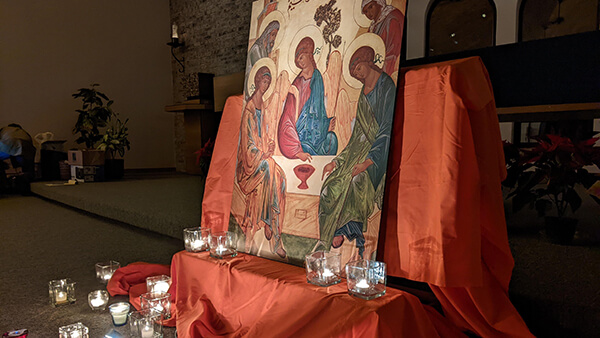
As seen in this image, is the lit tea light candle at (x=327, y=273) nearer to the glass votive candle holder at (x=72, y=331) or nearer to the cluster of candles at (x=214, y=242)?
the cluster of candles at (x=214, y=242)

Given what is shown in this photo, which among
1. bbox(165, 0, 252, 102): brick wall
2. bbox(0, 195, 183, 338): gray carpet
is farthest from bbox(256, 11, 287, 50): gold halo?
bbox(165, 0, 252, 102): brick wall

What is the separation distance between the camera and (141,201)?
155 inches

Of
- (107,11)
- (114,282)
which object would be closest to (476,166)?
(114,282)

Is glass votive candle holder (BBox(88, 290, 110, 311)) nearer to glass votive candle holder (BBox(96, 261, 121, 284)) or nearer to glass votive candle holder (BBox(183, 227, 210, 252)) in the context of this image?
glass votive candle holder (BBox(96, 261, 121, 284))

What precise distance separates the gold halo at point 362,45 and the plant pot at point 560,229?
1272 millimetres

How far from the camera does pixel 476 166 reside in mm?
1305

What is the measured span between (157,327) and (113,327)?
0.29 m

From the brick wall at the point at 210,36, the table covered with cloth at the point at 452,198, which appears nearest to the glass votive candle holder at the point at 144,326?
the table covered with cloth at the point at 452,198

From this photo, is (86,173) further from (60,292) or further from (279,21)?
(279,21)

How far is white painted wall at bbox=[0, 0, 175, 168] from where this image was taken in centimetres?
649

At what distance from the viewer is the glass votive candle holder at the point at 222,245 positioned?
1.75 metres

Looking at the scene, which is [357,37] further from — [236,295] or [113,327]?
[113,327]

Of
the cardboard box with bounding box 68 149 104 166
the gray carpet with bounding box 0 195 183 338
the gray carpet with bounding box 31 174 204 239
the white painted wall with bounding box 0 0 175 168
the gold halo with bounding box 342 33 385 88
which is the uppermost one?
the white painted wall with bounding box 0 0 175 168

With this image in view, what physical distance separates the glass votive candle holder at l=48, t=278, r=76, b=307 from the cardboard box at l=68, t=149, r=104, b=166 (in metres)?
4.36
